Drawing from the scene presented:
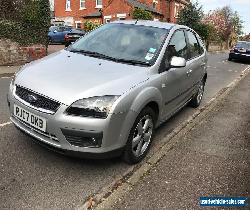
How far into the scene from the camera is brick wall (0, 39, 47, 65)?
12.4 m

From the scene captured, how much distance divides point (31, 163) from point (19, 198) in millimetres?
788

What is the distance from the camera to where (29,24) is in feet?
45.2

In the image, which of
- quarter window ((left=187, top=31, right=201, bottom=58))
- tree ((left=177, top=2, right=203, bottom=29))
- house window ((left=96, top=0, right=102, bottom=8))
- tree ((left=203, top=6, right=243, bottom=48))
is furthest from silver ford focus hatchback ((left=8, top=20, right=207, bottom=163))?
tree ((left=203, top=6, right=243, bottom=48))

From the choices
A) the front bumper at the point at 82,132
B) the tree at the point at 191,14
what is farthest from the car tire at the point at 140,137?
the tree at the point at 191,14

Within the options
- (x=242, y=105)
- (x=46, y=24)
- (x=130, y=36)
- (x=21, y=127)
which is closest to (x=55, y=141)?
(x=21, y=127)

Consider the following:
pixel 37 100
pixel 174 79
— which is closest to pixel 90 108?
pixel 37 100

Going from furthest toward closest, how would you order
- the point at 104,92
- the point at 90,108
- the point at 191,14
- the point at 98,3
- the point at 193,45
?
the point at 98,3, the point at 191,14, the point at 193,45, the point at 104,92, the point at 90,108

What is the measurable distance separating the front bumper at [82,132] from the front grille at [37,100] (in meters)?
0.06

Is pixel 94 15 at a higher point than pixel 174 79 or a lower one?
higher

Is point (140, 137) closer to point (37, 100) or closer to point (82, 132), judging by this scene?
point (82, 132)

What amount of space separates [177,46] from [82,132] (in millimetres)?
2553

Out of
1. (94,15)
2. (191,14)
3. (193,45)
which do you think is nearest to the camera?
(193,45)

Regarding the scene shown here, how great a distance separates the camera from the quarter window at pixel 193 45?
6267 mm

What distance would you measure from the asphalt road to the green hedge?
28.7ft
